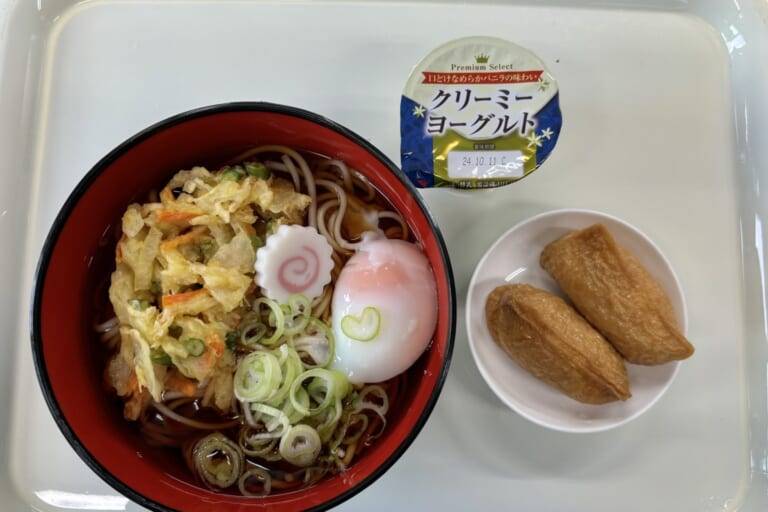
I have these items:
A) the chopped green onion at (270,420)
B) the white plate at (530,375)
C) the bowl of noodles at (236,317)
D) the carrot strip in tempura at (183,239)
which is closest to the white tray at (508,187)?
the white plate at (530,375)

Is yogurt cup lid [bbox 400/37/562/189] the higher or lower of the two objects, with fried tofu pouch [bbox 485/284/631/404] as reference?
higher

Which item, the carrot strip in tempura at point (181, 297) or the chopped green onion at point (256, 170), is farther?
the chopped green onion at point (256, 170)

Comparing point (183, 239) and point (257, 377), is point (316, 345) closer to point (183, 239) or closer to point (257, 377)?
point (257, 377)

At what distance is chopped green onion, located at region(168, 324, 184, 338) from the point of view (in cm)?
122

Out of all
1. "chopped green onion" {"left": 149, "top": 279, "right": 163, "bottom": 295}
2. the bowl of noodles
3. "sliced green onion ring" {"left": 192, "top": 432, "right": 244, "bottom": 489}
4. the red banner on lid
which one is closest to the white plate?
the bowl of noodles

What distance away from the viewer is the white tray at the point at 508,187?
1.35m

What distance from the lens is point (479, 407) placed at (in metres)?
1.36

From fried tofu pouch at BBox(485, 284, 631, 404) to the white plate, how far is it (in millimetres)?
44

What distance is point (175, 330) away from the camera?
122 centimetres

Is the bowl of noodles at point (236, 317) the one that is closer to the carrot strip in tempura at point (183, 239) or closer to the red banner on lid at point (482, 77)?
the carrot strip in tempura at point (183, 239)

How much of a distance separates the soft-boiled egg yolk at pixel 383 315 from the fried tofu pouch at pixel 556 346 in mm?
162

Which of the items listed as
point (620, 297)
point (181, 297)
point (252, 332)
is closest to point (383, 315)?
point (252, 332)

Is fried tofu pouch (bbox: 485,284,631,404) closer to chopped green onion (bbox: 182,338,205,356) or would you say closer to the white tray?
the white tray

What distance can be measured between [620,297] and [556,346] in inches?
7.1
